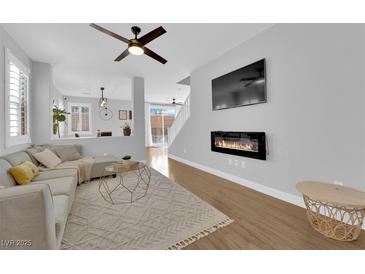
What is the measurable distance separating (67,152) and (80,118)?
509 centimetres

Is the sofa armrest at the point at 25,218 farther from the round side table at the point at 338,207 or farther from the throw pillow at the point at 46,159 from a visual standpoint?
the round side table at the point at 338,207

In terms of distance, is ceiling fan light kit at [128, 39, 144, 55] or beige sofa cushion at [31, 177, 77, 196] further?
ceiling fan light kit at [128, 39, 144, 55]

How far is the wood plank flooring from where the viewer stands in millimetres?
1568

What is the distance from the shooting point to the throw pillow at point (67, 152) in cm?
363

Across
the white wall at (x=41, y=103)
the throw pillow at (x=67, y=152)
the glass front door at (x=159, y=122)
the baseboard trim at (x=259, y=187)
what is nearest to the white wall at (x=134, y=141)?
the throw pillow at (x=67, y=152)

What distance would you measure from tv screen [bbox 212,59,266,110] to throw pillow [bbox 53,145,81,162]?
3556mm

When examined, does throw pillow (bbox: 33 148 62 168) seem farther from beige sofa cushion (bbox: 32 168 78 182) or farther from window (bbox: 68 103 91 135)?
window (bbox: 68 103 91 135)

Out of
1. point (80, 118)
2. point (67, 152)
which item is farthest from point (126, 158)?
point (80, 118)

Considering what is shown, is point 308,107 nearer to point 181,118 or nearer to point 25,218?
point 25,218

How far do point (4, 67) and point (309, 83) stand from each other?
4.56 meters

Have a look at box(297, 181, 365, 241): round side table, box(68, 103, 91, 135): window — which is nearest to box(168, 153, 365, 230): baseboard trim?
box(297, 181, 365, 241): round side table

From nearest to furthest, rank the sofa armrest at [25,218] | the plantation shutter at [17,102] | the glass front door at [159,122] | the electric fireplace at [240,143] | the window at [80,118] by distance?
the sofa armrest at [25,218], the plantation shutter at [17,102], the electric fireplace at [240,143], the window at [80,118], the glass front door at [159,122]

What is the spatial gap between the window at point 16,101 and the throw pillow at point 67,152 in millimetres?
580

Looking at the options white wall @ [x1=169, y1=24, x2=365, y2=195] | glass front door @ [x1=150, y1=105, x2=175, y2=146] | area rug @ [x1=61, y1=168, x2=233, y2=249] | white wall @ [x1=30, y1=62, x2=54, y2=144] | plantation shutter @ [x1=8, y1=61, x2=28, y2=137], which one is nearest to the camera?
area rug @ [x1=61, y1=168, x2=233, y2=249]
